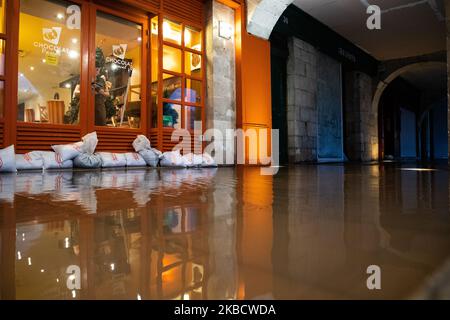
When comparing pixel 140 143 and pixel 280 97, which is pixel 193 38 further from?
pixel 280 97

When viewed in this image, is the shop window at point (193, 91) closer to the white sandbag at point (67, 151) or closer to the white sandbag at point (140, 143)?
the white sandbag at point (140, 143)

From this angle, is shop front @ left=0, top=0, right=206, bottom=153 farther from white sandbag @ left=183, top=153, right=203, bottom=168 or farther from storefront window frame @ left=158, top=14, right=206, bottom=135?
white sandbag @ left=183, top=153, right=203, bottom=168

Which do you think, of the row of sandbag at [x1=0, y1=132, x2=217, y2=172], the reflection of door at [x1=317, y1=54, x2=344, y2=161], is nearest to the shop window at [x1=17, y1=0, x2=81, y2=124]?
the row of sandbag at [x1=0, y1=132, x2=217, y2=172]

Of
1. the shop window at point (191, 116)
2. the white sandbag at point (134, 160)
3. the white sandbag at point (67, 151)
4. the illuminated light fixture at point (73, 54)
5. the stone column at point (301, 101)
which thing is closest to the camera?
the white sandbag at point (67, 151)

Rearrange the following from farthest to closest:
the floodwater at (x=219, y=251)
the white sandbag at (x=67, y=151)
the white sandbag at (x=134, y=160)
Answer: the white sandbag at (x=134, y=160) → the white sandbag at (x=67, y=151) → the floodwater at (x=219, y=251)

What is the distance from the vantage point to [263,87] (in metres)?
6.89

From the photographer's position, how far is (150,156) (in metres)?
5.26

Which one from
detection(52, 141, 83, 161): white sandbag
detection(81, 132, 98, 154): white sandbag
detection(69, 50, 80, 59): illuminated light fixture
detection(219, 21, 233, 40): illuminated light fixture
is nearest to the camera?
detection(52, 141, 83, 161): white sandbag

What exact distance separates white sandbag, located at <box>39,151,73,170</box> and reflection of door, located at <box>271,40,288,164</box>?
15.8 ft

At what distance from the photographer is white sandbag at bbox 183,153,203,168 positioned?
5.54 metres

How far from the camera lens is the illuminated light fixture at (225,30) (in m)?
6.29

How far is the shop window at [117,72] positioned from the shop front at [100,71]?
2cm

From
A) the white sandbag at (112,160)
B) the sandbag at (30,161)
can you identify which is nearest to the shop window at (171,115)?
the white sandbag at (112,160)

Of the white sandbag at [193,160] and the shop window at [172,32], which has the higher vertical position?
the shop window at [172,32]
